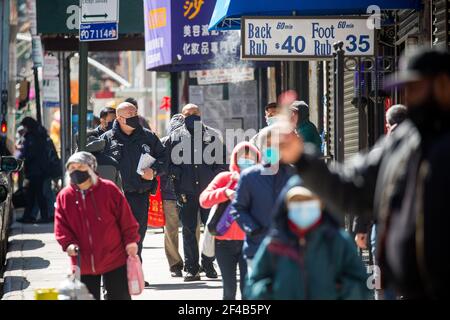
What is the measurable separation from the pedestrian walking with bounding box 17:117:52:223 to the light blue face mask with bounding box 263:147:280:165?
47.9ft

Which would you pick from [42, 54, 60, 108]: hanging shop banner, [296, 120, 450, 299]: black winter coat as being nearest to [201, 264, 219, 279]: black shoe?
[296, 120, 450, 299]: black winter coat

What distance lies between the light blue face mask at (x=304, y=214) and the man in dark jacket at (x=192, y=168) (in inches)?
291

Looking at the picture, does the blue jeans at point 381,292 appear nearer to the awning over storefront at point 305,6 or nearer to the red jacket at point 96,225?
the red jacket at point 96,225

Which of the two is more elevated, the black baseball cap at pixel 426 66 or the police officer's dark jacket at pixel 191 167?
the black baseball cap at pixel 426 66

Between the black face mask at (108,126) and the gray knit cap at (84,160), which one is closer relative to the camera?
the gray knit cap at (84,160)

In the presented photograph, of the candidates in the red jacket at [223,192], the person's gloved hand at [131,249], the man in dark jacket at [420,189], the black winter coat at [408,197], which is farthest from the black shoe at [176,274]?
the man in dark jacket at [420,189]

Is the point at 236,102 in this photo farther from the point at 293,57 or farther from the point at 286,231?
the point at 286,231

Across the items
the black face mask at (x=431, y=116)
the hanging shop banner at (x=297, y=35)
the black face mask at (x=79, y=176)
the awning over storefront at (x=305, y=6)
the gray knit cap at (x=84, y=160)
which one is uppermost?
the awning over storefront at (x=305, y=6)

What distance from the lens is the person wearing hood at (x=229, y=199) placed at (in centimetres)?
998

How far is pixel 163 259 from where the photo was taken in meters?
16.6

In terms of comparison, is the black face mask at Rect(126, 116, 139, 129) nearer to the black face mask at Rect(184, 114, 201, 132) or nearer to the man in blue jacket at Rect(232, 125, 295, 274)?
the black face mask at Rect(184, 114, 201, 132)

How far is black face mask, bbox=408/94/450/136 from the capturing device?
5297mm
